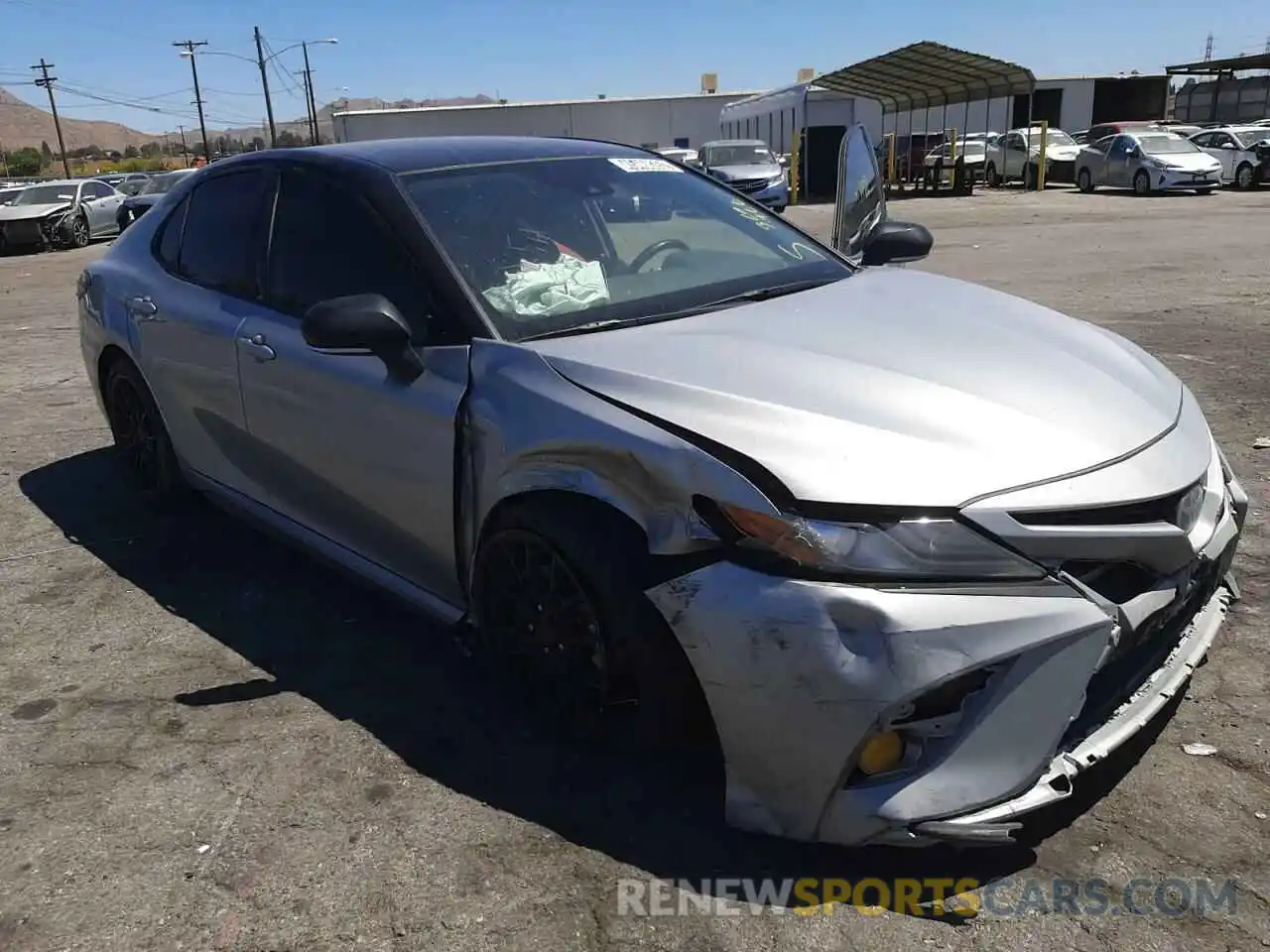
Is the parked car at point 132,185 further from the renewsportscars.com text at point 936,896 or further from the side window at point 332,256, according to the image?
the renewsportscars.com text at point 936,896

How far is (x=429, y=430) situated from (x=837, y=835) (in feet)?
4.93

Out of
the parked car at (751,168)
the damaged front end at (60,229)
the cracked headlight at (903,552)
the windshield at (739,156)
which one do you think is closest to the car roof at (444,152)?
the cracked headlight at (903,552)

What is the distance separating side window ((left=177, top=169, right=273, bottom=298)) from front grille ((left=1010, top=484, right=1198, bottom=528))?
9.13ft

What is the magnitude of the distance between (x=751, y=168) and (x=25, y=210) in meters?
15.7

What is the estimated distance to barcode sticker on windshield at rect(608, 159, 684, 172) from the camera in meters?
3.80

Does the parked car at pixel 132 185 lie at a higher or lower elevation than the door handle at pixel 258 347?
lower

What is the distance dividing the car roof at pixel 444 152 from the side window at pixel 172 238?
0.48m

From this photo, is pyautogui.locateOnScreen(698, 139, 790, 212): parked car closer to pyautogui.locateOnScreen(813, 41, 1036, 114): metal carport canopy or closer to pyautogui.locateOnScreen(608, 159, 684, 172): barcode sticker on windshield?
pyautogui.locateOnScreen(813, 41, 1036, 114): metal carport canopy

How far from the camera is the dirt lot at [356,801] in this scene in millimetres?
2260

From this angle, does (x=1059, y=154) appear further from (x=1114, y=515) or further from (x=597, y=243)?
(x=1114, y=515)

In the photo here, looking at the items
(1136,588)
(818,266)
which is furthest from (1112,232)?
(1136,588)

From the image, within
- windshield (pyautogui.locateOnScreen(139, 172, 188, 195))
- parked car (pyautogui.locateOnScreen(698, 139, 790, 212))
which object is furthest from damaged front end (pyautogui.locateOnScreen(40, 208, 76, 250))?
parked car (pyautogui.locateOnScreen(698, 139, 790, 212))

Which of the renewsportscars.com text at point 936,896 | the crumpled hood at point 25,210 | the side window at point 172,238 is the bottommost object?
the renewsportscars.com text at point 936,896

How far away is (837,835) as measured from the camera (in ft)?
7.23
